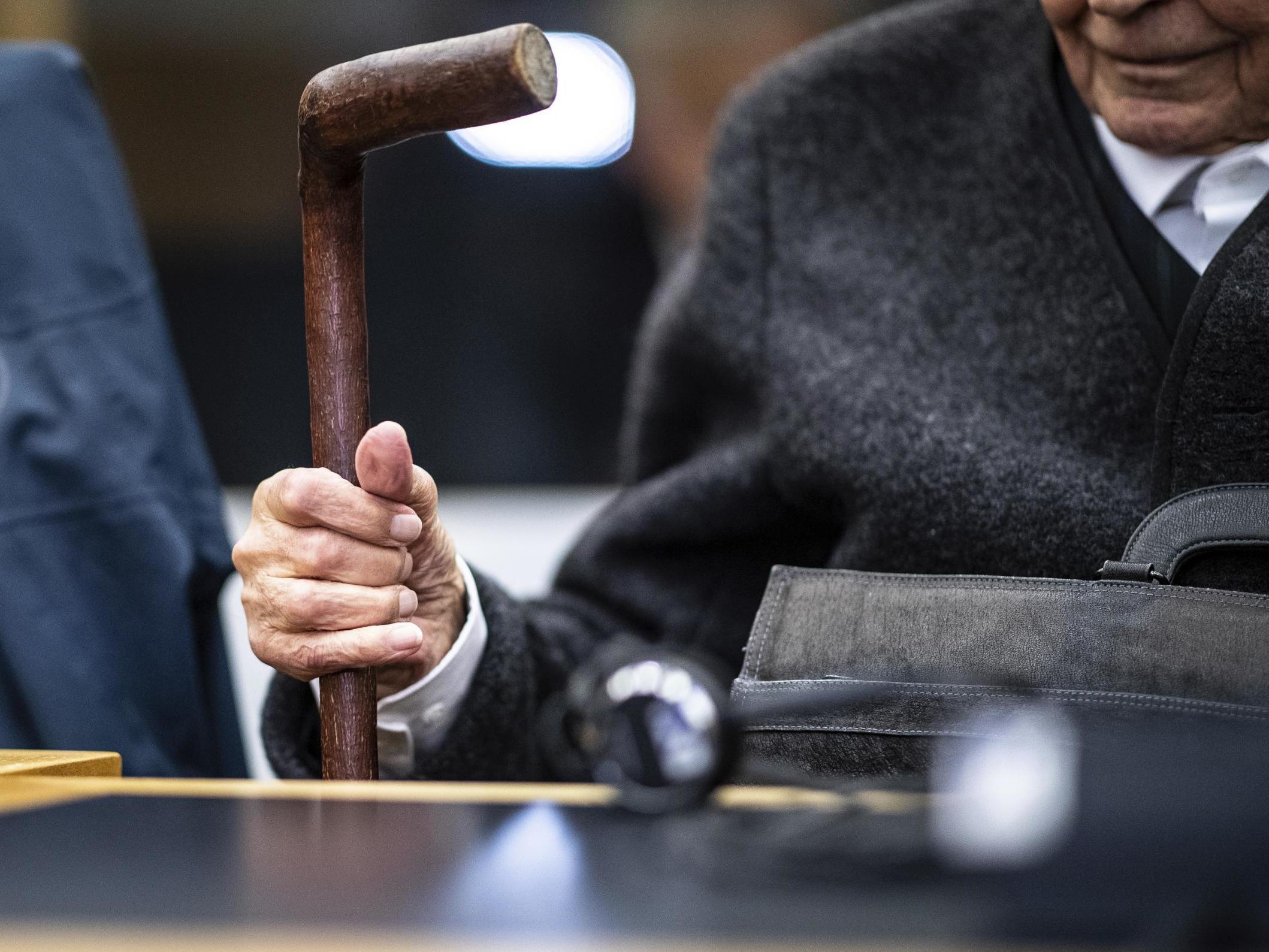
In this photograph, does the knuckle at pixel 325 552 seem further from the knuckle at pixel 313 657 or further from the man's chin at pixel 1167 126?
the man's chin at pixel 1167 126

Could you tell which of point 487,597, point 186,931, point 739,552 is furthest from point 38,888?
point 739,552

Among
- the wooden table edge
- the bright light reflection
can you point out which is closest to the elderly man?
the wooden table edge

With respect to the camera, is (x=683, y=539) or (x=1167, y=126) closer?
(x=1167, y=126)

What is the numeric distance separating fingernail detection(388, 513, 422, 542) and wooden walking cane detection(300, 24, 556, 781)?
0.03 meters

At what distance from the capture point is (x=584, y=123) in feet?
7.19

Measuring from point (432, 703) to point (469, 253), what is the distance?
5.08 feet

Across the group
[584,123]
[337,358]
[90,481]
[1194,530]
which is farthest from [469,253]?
[1194,530]

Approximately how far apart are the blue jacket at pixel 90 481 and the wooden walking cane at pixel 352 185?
36 centimetres

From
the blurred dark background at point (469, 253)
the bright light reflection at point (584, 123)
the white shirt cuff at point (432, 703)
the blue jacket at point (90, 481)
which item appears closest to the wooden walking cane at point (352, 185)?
the white shirt cuff at point (432, 703)

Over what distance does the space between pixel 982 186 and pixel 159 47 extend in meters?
2.04

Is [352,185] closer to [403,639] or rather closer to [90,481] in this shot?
[403,639]

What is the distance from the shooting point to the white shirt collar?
0.78m

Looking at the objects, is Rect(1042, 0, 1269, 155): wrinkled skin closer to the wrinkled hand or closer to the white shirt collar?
the white shirt collar

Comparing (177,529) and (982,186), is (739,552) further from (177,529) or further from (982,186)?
(177,529)
